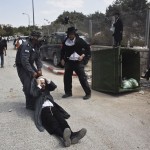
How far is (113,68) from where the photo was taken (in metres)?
9.53

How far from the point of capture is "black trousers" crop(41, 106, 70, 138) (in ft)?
19.0

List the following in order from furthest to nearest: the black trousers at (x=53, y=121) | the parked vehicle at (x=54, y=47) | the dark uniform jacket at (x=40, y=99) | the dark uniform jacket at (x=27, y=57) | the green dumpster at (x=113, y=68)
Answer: the parked vehicle at (x=54, y=47)
the green dumpster at (x=113, y=68)
the dark uniform jacket at (x=27, y=57)
the dark uniform jacket at (x=40, y=99)
the black trousers at (x=53, y=121)

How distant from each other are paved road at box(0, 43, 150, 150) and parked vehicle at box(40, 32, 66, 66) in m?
6.68

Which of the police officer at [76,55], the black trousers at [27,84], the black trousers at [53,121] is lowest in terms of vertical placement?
the black trousers at [53,121]

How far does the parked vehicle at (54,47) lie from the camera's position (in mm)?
16786

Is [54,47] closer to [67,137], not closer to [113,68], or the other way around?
[113,68]

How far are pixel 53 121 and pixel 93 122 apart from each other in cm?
126

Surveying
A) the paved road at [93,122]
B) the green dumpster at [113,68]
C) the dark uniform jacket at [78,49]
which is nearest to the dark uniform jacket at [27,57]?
the paved road at [93,122]

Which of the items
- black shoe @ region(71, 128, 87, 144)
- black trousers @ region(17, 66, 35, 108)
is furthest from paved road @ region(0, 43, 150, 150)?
black trousers @ region(17, 66, 35, 108)

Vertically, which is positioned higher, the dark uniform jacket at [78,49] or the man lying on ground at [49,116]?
the dark uniform jacket at [78,49]

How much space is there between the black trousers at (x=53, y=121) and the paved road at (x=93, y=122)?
0.46 feet

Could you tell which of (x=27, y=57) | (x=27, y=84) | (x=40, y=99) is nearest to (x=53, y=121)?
(x=40, y=99)

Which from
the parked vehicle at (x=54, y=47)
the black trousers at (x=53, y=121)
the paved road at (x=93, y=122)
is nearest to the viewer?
the paved road at (x=93, y=122)

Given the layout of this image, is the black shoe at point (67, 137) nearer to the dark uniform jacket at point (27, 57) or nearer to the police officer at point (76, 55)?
the dark uniform jacket at point (27, 57)
